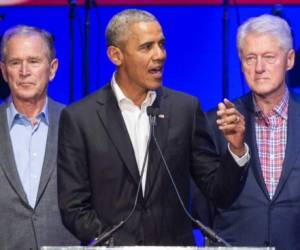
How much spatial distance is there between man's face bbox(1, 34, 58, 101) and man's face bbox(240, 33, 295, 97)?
34.3 inches

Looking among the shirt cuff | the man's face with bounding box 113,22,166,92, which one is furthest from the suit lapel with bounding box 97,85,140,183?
the shirt cuff

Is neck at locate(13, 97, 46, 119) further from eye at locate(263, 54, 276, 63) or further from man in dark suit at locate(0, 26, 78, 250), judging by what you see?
eye at locate(263, 54, 276, 63)

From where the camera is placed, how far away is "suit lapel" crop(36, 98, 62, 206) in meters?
3.55

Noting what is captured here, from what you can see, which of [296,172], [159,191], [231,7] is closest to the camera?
[159,191]

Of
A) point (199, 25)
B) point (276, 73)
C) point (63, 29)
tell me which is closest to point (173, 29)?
point (199, 25)

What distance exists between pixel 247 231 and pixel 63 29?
183cm

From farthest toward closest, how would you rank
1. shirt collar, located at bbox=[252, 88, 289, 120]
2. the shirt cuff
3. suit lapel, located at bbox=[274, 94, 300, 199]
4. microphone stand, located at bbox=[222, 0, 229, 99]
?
microphone stand, located at bbox=[222, 0, 229, 99] < shirt collar, located at bbox=[252, 88, 289, 120] < suit lapel, located at bbox=[274, 94, 300, 199] < the shirt cuff

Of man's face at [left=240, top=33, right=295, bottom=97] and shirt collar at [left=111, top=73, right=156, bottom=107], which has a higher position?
man's face at [left=240, top=33, right=295, bottom=97]

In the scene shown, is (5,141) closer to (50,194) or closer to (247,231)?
(50,194)

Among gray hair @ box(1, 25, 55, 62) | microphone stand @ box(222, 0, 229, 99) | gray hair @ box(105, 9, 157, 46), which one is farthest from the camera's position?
microphone stand @ box(222, 0, 229, 99)

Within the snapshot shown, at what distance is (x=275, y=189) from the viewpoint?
351cm

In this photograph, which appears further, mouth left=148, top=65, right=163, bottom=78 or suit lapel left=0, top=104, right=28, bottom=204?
suit lapel left=0, top=104, right=28, bottom=204

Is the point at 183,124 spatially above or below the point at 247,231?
above

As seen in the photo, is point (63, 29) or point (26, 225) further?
point (63, 29)
